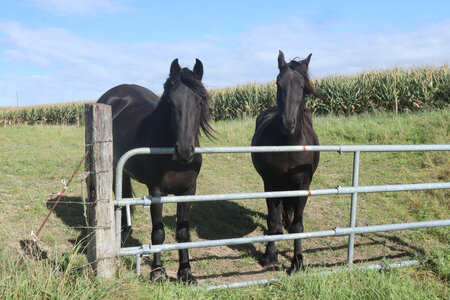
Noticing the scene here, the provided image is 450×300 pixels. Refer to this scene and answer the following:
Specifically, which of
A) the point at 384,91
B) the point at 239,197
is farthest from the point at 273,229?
the point at 384,91

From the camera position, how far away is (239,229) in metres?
5.39

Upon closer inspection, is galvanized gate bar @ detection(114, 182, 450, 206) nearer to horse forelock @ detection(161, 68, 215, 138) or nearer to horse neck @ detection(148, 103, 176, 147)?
horse neck @ detection(148, 103, 176, 147)

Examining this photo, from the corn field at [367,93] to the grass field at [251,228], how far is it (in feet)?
11.3

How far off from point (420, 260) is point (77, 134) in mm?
14365

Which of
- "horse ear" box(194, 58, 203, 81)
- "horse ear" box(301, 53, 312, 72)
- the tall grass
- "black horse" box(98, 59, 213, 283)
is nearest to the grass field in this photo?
"black horse" box(98, 59, 213, 283)

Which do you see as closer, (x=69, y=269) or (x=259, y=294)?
(x=69, y=269)

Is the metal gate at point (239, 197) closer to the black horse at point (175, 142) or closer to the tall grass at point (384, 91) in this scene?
the black horse at point (175, 142)

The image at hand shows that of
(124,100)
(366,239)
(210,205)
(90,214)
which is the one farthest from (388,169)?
(90,214)

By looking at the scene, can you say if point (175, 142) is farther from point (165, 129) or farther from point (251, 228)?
point (251, 228)

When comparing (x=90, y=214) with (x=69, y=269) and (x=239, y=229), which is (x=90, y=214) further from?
(x=239, y=229)

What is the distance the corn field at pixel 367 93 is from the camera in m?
13.4

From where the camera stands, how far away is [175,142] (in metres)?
3.18

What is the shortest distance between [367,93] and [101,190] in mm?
14942

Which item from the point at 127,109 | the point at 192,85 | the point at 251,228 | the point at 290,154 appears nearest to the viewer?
the point at 192,85
